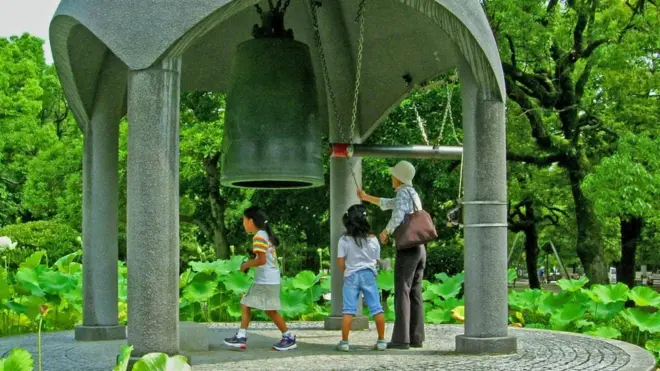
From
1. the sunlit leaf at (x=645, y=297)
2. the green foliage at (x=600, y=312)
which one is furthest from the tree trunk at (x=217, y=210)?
the sunlit leaf at (x=645, y=297)

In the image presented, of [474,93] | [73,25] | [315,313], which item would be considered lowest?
[315,313]

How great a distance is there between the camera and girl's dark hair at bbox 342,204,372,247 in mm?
7219

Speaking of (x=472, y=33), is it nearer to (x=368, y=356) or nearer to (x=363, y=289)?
(x=363, y=289)

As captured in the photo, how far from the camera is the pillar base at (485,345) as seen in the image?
6754 millimetres

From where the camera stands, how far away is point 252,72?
7.43 metres

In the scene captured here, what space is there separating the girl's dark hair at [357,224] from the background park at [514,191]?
2.90m

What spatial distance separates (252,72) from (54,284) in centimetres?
469

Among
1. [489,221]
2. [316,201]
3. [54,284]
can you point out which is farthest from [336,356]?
[316,201]

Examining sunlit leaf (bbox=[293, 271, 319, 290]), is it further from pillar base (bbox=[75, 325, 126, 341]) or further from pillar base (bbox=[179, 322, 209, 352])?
pillar base (bbox=[179, 322, 209, 352])

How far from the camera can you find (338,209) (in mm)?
9305

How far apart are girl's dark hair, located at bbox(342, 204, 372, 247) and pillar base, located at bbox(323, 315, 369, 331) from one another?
7.00 ft

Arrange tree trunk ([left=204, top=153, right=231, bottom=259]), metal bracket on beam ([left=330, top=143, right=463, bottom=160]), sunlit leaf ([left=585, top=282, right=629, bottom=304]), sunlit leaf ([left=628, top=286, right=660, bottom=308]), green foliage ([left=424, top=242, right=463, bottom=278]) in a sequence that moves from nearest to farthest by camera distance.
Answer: metal bracket on beam ([left=330, top=143, right=463, bottom=160]), sunlit leaf ([left=628, top=286, right=660, bottom=308]), sunlit leaf ([left=585, top=282, right=629, bottom=304]), green foliage ([left=424, top=242, right=463, bottom=278]), tree trunk ([left=204, top=153, right=231, bottom=259])

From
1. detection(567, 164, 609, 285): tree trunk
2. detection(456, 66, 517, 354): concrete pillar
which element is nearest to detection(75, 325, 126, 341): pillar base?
detection(456, 66, 517, 354): concrete pillar

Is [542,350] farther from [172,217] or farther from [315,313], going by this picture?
[315,313]
